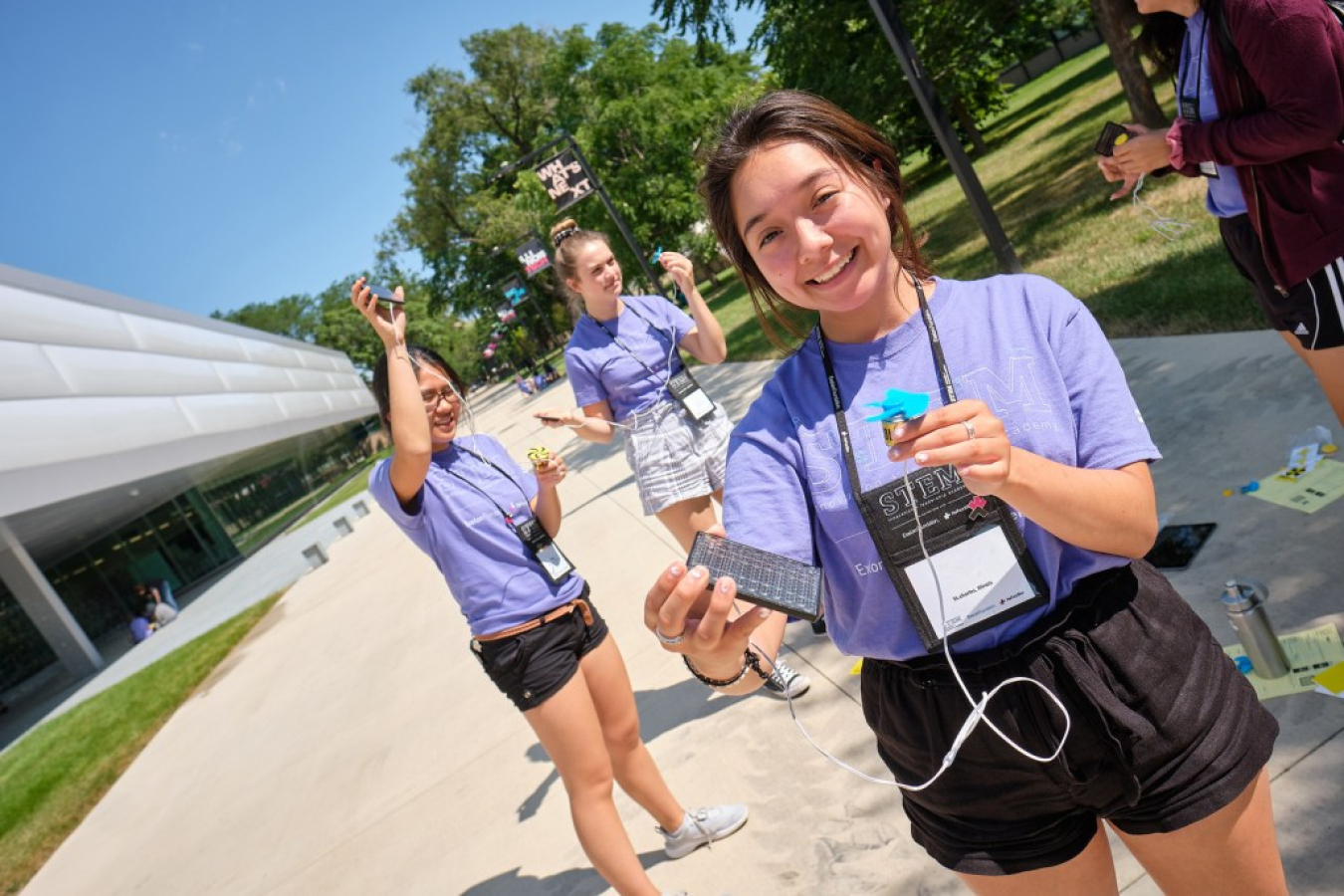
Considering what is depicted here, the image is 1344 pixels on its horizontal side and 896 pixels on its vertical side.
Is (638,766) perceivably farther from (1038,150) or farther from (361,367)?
(361,367)

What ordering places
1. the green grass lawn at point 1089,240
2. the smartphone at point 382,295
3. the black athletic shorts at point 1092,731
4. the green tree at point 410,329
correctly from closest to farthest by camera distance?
the black athletic shorts at point 1092,731
the smartphone at point 382,295
the green grass lawn at point 1089,240
the green tree at point 410,329

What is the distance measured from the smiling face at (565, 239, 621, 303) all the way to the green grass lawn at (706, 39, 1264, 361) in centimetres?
158

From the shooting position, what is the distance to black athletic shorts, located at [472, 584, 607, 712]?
2758mm

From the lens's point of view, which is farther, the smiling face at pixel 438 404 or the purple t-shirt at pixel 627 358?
the purple t-shirt at pixel 627 358

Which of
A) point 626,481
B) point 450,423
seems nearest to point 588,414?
point 450,423

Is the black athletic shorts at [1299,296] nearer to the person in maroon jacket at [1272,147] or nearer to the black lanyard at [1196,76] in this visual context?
the person in maroon jacket at [1272,147]

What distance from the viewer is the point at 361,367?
75562mm

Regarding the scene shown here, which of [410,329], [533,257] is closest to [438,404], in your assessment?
[533,257]

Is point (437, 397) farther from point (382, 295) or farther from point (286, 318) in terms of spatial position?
point (286, 318)

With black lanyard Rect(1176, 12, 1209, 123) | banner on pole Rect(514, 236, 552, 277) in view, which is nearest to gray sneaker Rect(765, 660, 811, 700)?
black lanyard Rect(1176, 12, 1209, 123)

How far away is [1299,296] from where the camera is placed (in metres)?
2.48

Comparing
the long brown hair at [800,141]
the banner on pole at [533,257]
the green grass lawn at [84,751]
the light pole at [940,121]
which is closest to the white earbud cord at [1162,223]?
the long brown hair at [800,141]

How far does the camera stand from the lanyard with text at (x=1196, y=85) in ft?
8.24

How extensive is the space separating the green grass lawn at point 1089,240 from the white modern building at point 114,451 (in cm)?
1270
